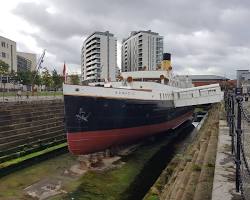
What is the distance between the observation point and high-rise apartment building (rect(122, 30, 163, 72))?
421 ft

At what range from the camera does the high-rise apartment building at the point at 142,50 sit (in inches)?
5049

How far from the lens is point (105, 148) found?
2383 cm

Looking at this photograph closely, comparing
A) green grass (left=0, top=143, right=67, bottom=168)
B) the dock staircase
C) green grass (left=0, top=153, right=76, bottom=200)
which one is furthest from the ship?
the dock staircase

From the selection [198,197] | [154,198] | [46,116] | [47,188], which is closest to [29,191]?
[47,188]

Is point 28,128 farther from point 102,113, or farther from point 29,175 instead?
point 102,113

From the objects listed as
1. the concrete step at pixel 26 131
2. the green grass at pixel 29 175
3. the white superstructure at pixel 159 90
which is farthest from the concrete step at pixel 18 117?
the white superstructure at pixel 159 90

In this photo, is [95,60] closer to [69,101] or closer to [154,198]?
[69,101]

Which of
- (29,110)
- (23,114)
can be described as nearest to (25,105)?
(29,110)

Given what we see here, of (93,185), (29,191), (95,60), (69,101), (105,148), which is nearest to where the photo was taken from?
(29,191)

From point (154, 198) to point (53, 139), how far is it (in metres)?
19.4

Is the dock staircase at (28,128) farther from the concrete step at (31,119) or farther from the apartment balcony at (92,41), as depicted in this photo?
the apartment balcony at (92,41)

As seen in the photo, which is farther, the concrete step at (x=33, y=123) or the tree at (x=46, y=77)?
the tree at (x=46, y=77)

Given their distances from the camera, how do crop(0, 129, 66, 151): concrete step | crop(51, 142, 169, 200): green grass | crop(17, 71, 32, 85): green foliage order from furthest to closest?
crop(17, 71, 32, 85): green foliage < crop(0, 129, 66, 151): concrete step < crop(51, 142, 169, 200): green grass

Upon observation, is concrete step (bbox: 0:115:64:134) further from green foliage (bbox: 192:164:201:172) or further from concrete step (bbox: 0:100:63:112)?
green foliage (bbox: 192:164:201:172)
